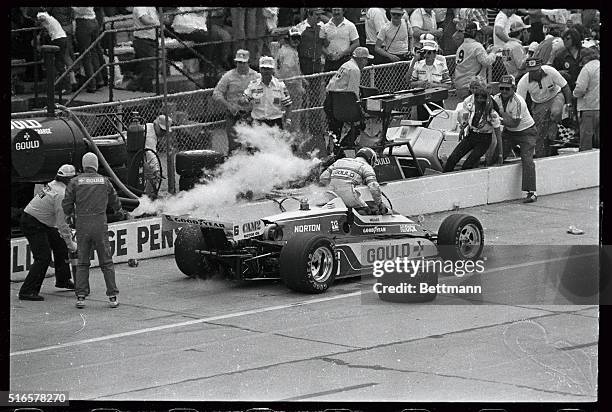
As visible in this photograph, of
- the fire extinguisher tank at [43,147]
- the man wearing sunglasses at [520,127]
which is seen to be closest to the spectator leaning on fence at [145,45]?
the fire extinguisher tank at [43,147]

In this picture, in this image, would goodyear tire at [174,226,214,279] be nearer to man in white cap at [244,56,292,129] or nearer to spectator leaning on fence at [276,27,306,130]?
man in white cap at [244,56,292,129]

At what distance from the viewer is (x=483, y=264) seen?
14.9 metres

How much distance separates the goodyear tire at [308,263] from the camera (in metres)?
13.7

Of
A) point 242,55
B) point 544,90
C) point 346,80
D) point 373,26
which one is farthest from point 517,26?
point 242,55

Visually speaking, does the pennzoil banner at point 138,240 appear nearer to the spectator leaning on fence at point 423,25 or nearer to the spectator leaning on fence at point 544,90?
the spectator leaning on fence at point 423,25

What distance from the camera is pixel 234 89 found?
56.4ft

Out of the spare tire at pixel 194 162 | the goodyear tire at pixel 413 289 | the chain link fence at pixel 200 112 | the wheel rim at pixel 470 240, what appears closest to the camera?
the goodyear tire at pixel 413 289

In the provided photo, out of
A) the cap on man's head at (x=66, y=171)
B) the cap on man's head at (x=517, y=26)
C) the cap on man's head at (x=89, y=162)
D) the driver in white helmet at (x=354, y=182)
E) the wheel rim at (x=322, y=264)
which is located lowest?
the wheel rim at (x=322, y=264)

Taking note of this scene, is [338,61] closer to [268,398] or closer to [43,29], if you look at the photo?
[43,29]

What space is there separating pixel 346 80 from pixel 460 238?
4.27m

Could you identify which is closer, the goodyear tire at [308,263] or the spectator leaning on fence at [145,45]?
the goodyear tire at [308,263]

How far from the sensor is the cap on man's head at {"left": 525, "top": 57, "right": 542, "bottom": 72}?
18.7 metres

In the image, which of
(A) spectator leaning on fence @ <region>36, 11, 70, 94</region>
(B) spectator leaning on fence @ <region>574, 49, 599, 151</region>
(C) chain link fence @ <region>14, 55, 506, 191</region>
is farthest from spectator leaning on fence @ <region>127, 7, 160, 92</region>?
(B) spectator leaning on fence @ <region>574, 49, 599, 151</region>

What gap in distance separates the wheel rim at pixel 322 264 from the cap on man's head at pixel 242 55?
12.9 feet
